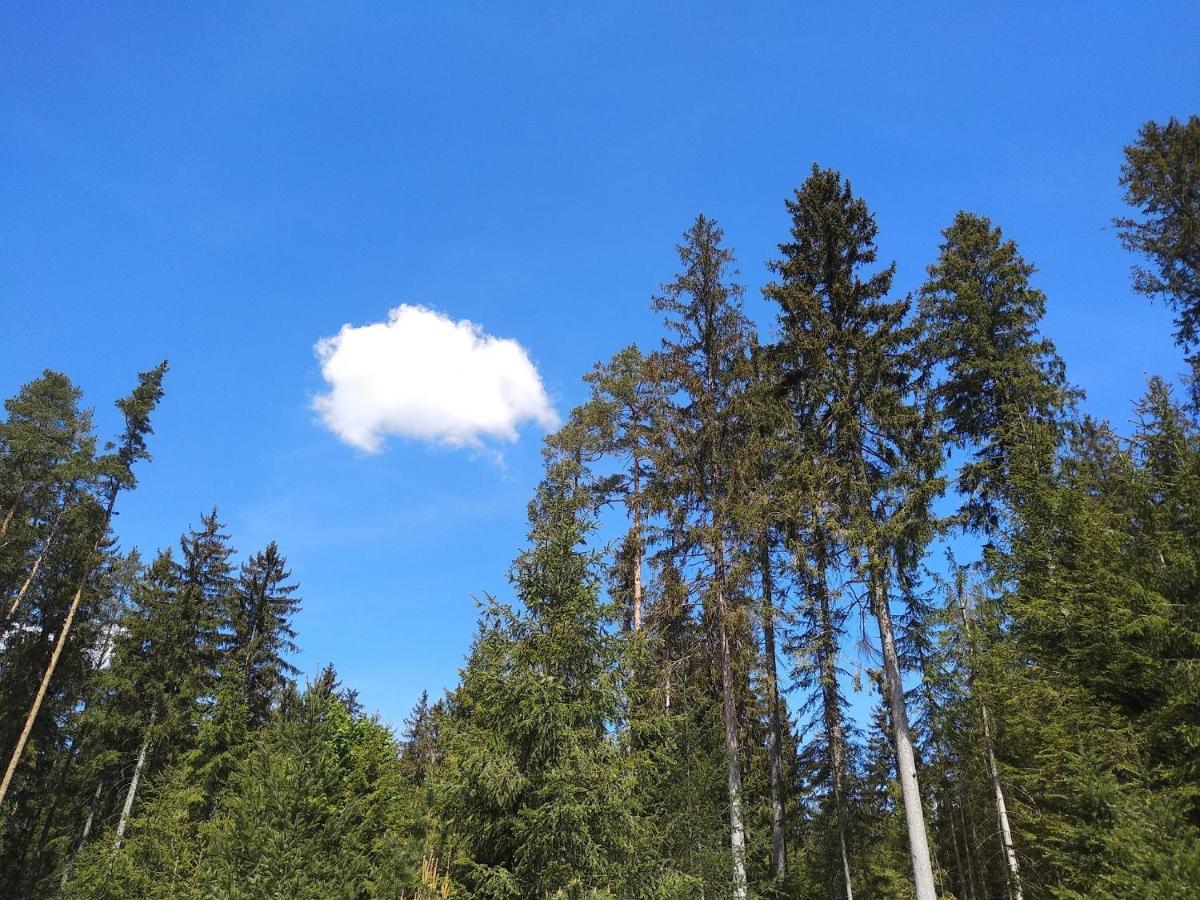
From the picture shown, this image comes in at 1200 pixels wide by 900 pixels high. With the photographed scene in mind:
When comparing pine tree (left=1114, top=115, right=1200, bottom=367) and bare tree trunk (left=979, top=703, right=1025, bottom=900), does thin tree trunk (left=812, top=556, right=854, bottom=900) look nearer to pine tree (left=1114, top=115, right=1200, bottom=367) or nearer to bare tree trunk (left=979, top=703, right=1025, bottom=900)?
bare tree trunk (left=979, top=703, right=1025, bottom=900)

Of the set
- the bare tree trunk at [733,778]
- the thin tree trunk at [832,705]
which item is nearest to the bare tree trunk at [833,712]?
the thin tree trunk at [832,705]

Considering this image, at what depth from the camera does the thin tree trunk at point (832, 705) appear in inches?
558

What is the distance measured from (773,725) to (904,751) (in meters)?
5.74

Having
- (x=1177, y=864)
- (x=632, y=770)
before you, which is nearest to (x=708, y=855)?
(x=632, y=770)

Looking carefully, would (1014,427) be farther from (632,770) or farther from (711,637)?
(632,770)

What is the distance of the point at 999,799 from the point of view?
1566 cm

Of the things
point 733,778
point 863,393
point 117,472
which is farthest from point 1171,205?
point 117,472

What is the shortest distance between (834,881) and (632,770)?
19.5m

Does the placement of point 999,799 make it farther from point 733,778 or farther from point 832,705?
point 733,778

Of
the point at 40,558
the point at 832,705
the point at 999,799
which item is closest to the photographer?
the point at 999,799

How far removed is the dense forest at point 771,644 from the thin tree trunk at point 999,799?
0.13m

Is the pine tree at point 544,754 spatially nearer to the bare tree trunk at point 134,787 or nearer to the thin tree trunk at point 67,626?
the bare tree trunk at point 134,787

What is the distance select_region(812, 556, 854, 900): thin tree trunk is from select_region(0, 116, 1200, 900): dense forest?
0.15 m

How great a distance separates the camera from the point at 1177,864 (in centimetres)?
758
